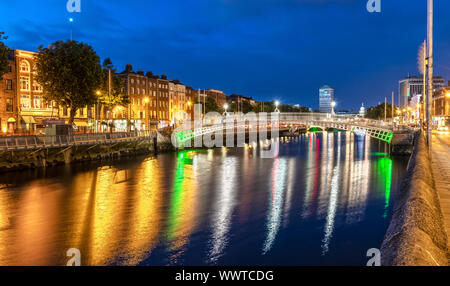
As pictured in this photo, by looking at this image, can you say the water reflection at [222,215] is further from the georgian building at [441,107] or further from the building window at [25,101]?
the georgian building at [441,107]

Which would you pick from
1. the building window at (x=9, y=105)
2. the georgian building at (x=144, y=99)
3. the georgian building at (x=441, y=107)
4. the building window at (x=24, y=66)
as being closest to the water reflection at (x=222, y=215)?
the building window at (x=9, y=105)

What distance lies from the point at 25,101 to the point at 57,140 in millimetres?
21193

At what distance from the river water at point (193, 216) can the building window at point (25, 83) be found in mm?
22873

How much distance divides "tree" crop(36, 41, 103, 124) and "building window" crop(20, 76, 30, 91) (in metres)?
10.4

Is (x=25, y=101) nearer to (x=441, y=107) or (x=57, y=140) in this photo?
(x=57, y=140)

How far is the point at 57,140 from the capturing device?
3503 cm

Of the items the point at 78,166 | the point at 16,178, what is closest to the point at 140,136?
the point at 78,166

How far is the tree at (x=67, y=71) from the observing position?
4222 centimetres

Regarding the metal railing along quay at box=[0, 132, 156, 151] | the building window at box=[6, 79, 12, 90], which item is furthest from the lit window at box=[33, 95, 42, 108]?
the metal railing along quay at box=[0, 132, 156, 151]

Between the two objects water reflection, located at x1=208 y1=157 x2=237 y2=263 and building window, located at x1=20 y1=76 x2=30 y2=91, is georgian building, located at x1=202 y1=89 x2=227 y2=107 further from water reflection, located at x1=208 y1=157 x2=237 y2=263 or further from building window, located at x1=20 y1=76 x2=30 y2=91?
water reflection, located at x1=208 y1=157 x2=237 y2=263

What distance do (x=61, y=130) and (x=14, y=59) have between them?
65.6ft

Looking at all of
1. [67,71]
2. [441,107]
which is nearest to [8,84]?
[67,71]
